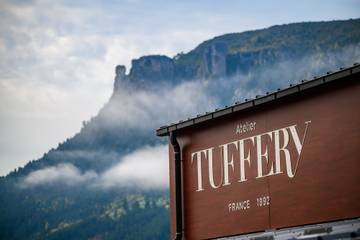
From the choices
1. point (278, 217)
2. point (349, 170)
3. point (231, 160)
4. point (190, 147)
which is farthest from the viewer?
point (190, 147)

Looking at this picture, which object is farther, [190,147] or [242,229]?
[190,147]

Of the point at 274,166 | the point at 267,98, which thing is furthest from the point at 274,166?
the point at 267,98

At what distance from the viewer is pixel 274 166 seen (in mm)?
27609

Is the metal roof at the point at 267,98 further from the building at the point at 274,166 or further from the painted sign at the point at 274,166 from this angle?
the painted sign at the point at 274,166

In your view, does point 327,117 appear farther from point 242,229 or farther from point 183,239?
point 183,239

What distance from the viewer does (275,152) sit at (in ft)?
90.8

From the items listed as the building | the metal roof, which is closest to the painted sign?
the building

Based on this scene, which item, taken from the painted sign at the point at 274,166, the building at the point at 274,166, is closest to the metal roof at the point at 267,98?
the building at the point at 274,166

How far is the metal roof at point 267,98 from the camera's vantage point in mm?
24844

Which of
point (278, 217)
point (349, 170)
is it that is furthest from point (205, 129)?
point (349, 170)

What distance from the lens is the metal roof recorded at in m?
24.8

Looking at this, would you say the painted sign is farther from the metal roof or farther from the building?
the metal roof

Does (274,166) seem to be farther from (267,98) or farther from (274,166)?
(267,98)

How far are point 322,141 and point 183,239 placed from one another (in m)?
7.81
